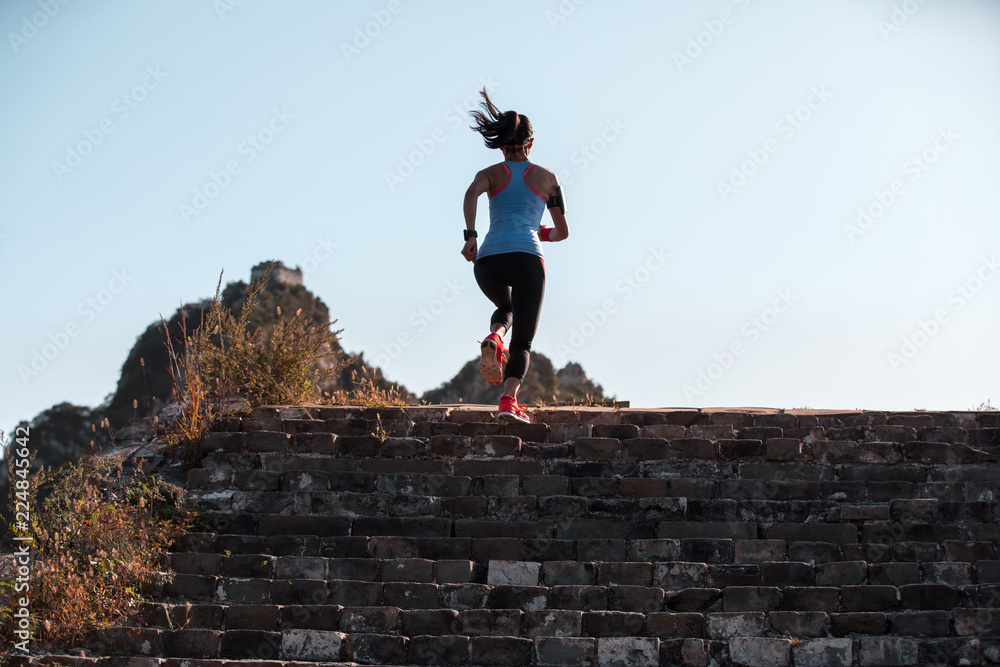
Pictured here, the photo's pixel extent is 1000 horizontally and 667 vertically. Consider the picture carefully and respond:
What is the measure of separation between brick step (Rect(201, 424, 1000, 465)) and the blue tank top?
1228mm

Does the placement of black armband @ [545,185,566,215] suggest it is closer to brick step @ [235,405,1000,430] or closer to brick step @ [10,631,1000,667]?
brick step @ [235,405,1000,430]

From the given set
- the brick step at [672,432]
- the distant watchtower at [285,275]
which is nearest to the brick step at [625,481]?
the brick step at [672,432]

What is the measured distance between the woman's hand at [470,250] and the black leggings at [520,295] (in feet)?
0.36

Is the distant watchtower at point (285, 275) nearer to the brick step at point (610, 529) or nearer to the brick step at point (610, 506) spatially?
the brick step at point (610, 506)

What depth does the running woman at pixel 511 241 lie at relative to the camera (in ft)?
19.6

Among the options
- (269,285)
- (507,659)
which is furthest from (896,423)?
(269,285)

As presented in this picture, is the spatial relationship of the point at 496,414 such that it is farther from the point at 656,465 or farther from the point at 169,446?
the point at 169,446

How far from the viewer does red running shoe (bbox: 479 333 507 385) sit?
5801 millimetres

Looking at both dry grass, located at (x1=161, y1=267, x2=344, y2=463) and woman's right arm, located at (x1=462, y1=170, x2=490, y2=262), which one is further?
woman's right arm, located at (x1=462, y1=170, x2=490, y2=262)

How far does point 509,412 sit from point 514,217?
53.1 inches

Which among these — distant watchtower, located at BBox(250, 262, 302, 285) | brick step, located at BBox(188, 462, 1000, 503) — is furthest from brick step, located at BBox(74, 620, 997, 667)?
distant watchtower, located at BBox(250, 262, 302, 285)

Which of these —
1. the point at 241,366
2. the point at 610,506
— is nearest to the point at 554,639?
the point at 610,506

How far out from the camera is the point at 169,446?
596 cm

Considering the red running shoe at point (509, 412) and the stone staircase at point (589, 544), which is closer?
the stone staircase at point (589, 544)
